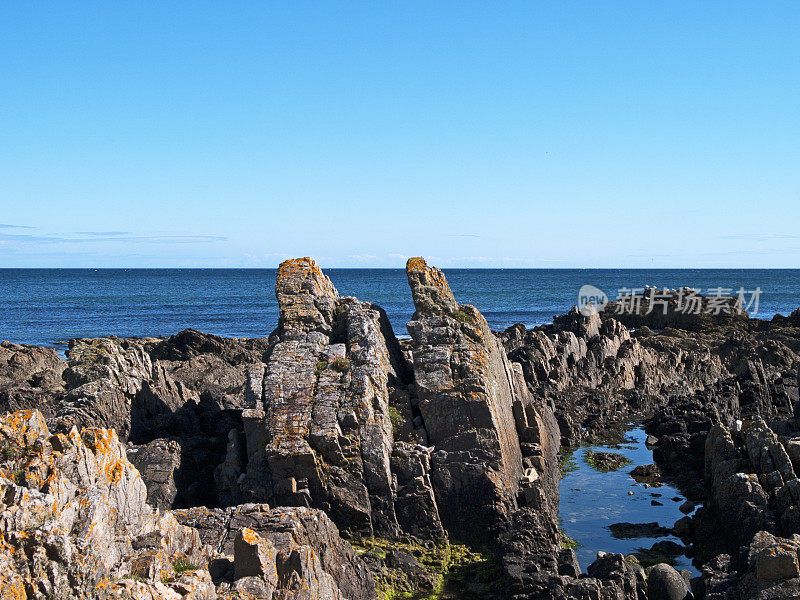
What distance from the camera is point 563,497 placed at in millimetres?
19578

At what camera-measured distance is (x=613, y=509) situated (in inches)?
736

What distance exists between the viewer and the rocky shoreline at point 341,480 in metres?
8.62

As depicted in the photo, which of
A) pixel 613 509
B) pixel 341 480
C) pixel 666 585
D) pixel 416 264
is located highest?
pixel 416 264

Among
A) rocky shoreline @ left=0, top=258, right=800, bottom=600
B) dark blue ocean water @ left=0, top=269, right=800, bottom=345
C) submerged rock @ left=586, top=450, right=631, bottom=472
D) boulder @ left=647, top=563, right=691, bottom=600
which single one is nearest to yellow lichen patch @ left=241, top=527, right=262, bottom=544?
rocky shoreline @ left=0, top=258, right=800, bottom=600

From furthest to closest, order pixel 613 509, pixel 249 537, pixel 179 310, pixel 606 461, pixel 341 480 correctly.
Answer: pixel 179 310, pixel 606 461, pixel 613 509, pixel 341 480, pixel 249 537

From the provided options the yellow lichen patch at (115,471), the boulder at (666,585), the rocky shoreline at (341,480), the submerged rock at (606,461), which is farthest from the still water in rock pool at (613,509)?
the yellow lichen patch at (115,471)

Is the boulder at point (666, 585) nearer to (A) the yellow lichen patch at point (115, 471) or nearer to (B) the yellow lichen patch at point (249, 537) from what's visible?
(B) the yellow lichen patch at point (249, 537)

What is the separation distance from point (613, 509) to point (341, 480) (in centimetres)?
761

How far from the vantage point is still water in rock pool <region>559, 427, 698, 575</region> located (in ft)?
53.1

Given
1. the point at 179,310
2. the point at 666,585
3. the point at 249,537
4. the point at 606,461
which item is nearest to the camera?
the point at 249,537

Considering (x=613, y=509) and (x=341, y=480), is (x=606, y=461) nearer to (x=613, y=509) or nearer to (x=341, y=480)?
(x=613, y=509)

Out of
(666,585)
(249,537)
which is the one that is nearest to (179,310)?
(666,585)

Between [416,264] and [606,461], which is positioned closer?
[416,264]

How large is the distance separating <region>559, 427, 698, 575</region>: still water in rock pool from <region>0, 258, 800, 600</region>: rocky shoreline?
475 millimetres
